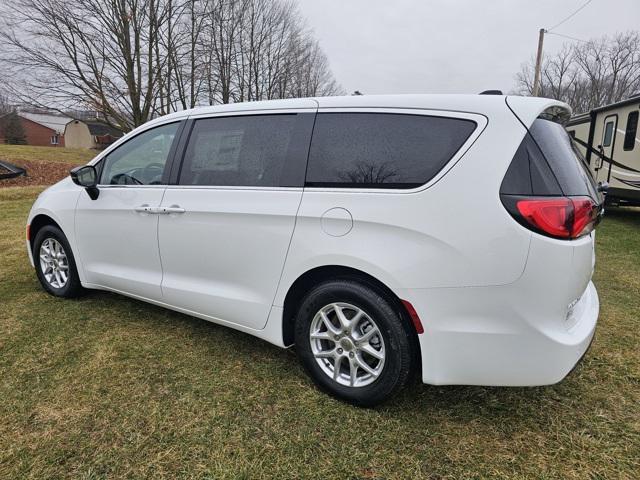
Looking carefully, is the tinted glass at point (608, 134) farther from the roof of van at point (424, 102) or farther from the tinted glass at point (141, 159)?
the tinted glass at point (141, 159)

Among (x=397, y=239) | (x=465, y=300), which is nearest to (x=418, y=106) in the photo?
(x=397, y=239)

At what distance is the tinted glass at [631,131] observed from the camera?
28.2ft

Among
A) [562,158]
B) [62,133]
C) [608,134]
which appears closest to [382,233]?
[562,158]

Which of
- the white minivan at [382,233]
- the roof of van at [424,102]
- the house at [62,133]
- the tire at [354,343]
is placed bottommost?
the tire at [354,343]

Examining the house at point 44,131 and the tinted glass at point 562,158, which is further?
the house at point 44,131

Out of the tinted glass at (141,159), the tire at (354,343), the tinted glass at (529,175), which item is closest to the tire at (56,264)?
the tinted glass at (141,159)

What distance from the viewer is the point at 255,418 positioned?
90.1 inches

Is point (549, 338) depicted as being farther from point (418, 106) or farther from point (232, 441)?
point (232, 441)

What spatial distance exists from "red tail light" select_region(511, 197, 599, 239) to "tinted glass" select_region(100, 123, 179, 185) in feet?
7.99

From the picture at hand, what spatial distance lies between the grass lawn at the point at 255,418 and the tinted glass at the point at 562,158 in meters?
1.23

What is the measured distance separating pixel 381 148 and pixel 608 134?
990 cm

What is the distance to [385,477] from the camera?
74.5 inches

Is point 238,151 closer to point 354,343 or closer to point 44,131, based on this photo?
point 354,343

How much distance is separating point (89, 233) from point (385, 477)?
293 centimetres
